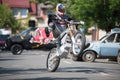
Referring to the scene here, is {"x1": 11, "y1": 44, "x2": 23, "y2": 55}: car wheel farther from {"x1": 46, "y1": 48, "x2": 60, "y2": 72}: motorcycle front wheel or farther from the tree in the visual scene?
the tree

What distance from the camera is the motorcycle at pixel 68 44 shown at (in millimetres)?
15711

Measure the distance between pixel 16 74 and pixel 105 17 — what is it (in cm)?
1858

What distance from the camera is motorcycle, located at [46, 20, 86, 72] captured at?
1571 cm

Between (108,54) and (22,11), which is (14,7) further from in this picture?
(108,54)

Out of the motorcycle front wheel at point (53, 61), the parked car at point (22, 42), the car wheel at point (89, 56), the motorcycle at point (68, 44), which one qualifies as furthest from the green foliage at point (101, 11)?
the motorcycle at point (68, 44)

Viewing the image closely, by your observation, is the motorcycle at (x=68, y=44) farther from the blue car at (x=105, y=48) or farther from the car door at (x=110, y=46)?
the car door at (x=110, y=46)

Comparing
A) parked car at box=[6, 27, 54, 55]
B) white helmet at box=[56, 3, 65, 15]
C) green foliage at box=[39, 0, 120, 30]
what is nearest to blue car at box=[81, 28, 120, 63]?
green foliage at box=[39, 0, 120, 30]

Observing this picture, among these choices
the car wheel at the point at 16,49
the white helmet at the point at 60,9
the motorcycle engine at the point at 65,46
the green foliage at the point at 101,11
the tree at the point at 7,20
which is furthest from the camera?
the tree at the point at 7,20

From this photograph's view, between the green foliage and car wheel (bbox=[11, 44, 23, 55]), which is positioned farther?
car wheel (bbox=[11, 44, 23, 55])

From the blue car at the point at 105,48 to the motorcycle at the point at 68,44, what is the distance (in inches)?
366

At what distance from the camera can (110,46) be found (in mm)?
26703

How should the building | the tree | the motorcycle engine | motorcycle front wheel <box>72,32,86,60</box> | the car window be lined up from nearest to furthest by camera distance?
motorcycle front wheel <box>72,32,86,60</box> < the motorcycle engine < the car window < the tree < the building

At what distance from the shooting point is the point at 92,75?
17.2 metres

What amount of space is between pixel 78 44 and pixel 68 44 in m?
0.78
